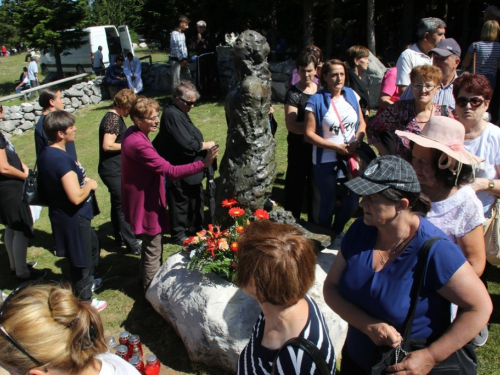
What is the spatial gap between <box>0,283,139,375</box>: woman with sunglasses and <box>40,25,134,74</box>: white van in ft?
66.6

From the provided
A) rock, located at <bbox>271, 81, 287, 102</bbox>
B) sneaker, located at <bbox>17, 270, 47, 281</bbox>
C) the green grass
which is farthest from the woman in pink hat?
rock, located at <bbox>271, 81, 287, 102</bbox>

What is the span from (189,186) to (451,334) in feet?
11.7

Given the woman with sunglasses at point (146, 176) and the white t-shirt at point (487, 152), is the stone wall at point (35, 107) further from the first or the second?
the white t-shirt at point (487, 152)

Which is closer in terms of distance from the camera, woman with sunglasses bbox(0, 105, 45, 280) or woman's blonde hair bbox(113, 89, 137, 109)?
woman with sunglasses bbox(0, 105, 45, 280)

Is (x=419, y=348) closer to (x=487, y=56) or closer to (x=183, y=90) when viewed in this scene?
(x=183, y=90)

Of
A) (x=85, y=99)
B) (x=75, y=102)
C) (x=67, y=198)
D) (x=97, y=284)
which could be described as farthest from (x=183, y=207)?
(x=85, y=99)

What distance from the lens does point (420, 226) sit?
200cm

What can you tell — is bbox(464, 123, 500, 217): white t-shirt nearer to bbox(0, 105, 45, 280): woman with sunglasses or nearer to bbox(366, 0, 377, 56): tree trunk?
bbox(0, 105, 45, 280): woman with sunglasses

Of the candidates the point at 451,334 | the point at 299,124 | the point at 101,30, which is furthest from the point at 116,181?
the point at 101,30

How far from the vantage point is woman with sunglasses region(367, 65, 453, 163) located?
11.4 feet

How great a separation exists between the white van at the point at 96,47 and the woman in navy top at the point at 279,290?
66.8 ft

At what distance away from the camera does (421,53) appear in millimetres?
4789

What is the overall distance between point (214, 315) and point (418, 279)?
1.75 meters

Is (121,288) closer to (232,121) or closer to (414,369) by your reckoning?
(232,121)
